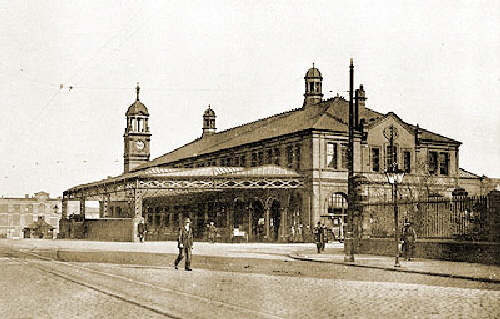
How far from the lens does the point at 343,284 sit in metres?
16.2

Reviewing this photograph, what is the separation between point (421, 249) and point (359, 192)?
197 inches

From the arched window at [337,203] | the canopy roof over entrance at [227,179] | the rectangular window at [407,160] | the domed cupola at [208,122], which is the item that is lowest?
the arched window at [337,203]

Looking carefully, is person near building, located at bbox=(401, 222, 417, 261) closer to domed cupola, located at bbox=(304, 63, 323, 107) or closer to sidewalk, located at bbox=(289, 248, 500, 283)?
sidewalk, located at bbox=(289, 248, 500, 283)

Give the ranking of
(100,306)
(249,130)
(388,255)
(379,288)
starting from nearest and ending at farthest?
1. (100,306)
2. (379,288)
3. (388,255)
4. (249,130)

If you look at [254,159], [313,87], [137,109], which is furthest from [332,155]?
[137,109]

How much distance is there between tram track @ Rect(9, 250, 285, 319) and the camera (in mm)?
10954

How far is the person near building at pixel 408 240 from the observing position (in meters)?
25.5

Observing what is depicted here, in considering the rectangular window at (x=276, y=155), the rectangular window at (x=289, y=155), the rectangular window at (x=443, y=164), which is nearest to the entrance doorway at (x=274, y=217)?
the rectangular window at (x=276, y=155)

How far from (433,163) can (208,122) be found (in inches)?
1305

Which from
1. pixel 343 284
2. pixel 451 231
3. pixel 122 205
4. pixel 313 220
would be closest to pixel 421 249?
pixel 451 231

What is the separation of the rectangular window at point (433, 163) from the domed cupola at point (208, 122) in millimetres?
31561

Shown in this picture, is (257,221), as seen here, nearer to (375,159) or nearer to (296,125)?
(296,125)

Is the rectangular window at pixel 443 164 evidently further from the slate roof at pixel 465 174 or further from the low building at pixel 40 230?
the low building at pixel 40 230

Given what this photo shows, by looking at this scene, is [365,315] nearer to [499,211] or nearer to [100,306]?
[100,306]
